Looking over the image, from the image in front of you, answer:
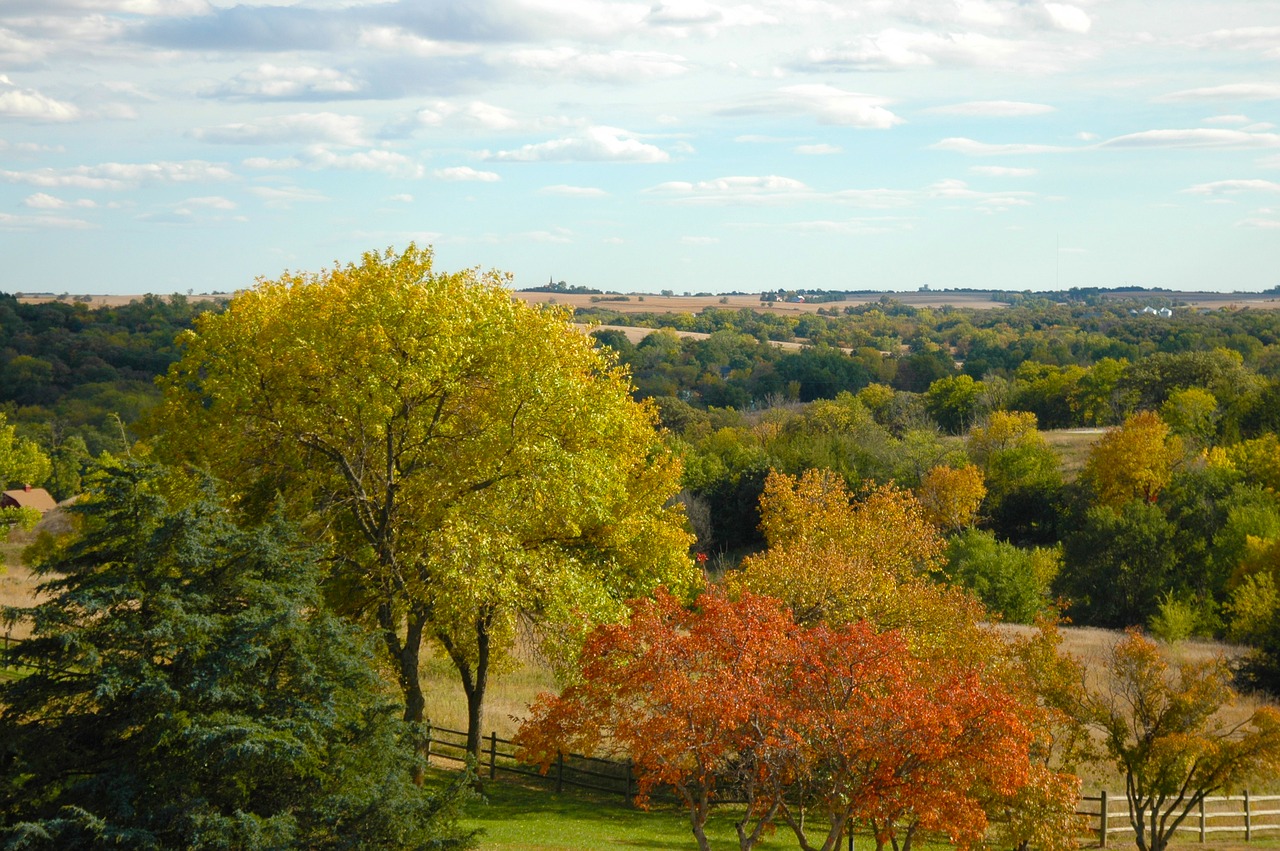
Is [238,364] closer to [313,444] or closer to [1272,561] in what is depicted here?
[313,444]

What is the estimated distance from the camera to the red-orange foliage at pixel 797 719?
57.3ft

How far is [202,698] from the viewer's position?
15.6 m

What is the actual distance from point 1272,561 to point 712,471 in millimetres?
39045

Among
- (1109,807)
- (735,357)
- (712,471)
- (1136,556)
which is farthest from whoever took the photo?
(735,357)

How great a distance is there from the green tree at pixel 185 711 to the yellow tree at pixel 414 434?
241 inches

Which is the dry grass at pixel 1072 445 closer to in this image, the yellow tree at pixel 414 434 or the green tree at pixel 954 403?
the green tree at pixel 954 403

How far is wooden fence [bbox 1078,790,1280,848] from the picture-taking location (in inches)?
1110

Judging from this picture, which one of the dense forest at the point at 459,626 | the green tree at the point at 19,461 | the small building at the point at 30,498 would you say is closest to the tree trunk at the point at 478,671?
the dense forest at the point at 459,626

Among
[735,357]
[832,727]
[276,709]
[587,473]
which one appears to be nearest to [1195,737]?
[832,727]

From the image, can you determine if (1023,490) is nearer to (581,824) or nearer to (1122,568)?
(1122,568)

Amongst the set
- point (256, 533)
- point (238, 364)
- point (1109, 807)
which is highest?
point (238, 364)

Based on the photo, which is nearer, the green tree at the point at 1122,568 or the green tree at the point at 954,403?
the green tree at the point at 1122,568

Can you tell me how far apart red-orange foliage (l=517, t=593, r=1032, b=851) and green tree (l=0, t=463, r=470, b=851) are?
350 centimetres

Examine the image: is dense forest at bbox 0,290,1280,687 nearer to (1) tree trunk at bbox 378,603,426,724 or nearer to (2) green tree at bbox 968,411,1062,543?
(2) green tree at bbox 968,411,1062,543
